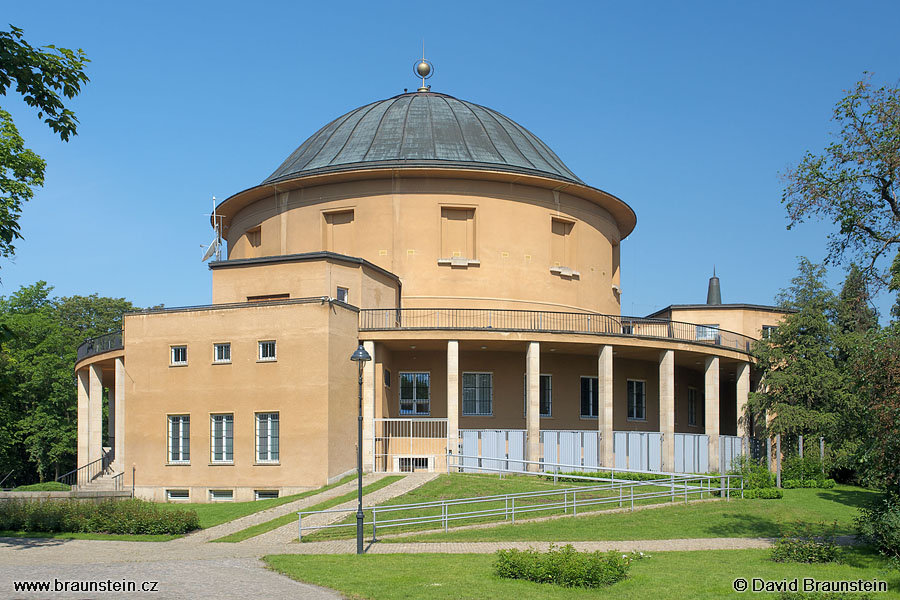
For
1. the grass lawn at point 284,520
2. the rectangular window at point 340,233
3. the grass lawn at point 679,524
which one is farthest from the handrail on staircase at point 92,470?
the grass lawn at point 679,524

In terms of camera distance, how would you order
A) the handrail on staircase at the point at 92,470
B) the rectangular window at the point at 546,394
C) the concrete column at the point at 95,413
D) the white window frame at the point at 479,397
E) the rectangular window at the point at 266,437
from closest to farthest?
the rectangular window at the point at 266,437, the white window frame at the point at 479,397, the handrail on staircase at the point at 92,470, the rectangular window at the point at 546,394, the concrete column at the point at 95,413

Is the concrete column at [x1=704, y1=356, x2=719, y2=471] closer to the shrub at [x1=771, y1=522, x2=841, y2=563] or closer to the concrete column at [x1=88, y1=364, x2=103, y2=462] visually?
the shrub at [x1=771, y1=522, x2=841, y2=563]

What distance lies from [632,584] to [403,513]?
414 inches

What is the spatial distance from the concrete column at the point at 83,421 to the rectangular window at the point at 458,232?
57.0 feet

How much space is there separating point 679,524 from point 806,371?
17027mm

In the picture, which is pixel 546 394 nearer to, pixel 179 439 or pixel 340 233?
pixel 340 233

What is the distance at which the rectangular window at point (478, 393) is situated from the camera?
38.7m

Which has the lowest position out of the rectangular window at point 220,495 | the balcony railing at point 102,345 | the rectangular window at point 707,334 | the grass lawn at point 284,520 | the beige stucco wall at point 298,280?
the rectangular window at point 220,495

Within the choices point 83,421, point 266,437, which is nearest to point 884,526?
point 266,437

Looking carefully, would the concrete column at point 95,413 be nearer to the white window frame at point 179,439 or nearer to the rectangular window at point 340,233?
the white window frame at point 179,439

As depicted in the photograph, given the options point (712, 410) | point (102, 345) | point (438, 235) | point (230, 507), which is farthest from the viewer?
point (438, 235)

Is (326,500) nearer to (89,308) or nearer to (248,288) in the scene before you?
(248,288)

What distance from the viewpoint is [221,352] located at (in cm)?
3306

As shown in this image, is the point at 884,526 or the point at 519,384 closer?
the point at 884,526
